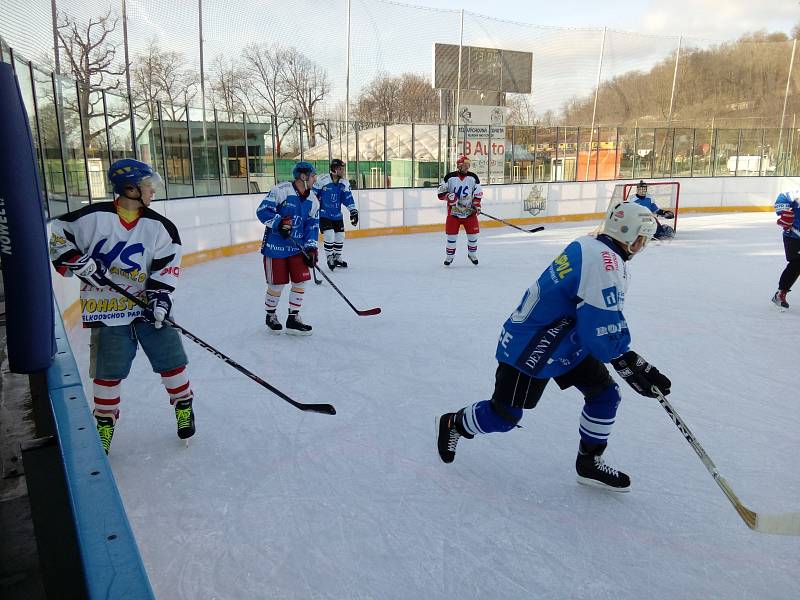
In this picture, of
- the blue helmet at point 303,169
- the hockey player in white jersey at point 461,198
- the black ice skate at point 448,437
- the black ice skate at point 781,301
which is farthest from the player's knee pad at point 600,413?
the hockey player in white jersey at point 461,198

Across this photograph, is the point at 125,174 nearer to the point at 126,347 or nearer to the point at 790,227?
the point at 126,347

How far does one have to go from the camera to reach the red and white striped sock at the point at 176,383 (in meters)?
2.39

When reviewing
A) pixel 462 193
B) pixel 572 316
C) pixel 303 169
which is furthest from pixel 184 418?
pixel 462 193

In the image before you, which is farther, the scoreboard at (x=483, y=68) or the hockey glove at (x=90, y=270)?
the scoreboard at (x=483, y=68)

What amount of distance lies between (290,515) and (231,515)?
0.19 m

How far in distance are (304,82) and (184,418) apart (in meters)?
10.6

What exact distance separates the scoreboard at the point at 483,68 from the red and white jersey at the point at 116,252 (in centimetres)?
1286

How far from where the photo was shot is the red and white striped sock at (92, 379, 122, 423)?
89.0 inches

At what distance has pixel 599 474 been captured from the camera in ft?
6.74

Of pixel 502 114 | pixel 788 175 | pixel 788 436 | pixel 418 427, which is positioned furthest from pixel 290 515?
pixel 788 175

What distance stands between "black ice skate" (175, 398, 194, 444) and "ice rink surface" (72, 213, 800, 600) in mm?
50

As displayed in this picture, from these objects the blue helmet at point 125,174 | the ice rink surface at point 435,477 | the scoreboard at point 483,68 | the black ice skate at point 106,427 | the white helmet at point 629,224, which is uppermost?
the scoreboard at point 483,68

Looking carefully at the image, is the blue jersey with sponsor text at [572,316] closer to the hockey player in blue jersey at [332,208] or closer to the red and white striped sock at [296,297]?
the red and white striped sock at [296,297]

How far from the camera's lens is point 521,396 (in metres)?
1.95
